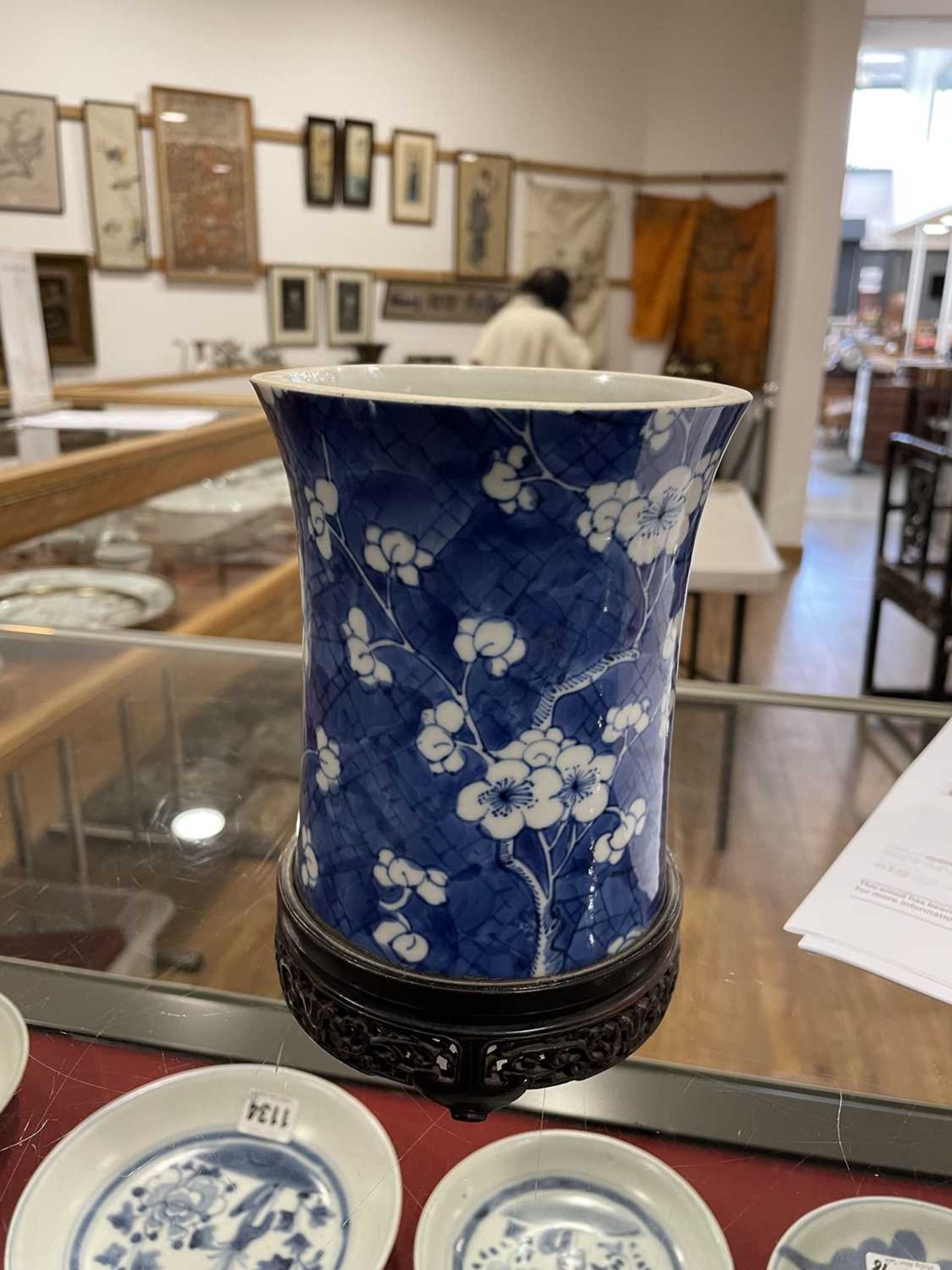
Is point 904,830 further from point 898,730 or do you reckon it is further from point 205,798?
point 205,798

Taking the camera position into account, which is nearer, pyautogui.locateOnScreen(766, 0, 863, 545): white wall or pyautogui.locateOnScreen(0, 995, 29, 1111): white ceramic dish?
pyautogui.locateOnScreen(0, 995, 29, 1111): white ceramic dish

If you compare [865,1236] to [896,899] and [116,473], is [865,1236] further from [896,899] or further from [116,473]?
[116,473]

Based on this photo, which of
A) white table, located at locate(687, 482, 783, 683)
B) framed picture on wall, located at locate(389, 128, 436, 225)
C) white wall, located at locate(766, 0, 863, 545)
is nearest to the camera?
white table, located at locate(687, 482, 783, 683)

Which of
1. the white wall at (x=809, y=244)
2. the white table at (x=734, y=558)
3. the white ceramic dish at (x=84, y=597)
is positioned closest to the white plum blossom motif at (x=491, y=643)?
the white ceramic dish at (x=84, y=597)

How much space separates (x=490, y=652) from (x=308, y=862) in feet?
0.53

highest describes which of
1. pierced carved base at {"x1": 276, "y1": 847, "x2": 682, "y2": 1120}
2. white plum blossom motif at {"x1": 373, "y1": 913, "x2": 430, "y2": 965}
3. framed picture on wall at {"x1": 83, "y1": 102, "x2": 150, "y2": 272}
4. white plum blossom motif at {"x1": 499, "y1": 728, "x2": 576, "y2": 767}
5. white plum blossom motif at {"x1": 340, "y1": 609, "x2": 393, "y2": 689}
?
framed picture on wall at {"x1": 83, "y1": 102, "x2": 150, "y2": 272}

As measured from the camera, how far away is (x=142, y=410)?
1774 mm

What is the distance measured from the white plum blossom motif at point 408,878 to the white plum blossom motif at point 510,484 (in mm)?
154

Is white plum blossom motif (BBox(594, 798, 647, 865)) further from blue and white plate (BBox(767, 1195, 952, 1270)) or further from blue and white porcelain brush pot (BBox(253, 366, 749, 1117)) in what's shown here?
blue and white plate (BBox(767, 1195, 952, 1270))

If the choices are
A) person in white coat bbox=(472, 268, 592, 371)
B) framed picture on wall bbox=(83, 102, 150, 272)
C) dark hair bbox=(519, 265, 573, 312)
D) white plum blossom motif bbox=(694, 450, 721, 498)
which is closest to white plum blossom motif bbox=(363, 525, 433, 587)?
white plum blossom motif bbox=(694, 450, 721, 498)

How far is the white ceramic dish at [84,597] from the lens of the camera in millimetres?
1343

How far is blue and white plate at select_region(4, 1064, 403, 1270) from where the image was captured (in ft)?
1.55

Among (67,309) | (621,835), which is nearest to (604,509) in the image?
(621,835)

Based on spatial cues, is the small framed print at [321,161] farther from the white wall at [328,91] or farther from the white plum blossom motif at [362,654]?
the white plum blossom motif at [362,654]
